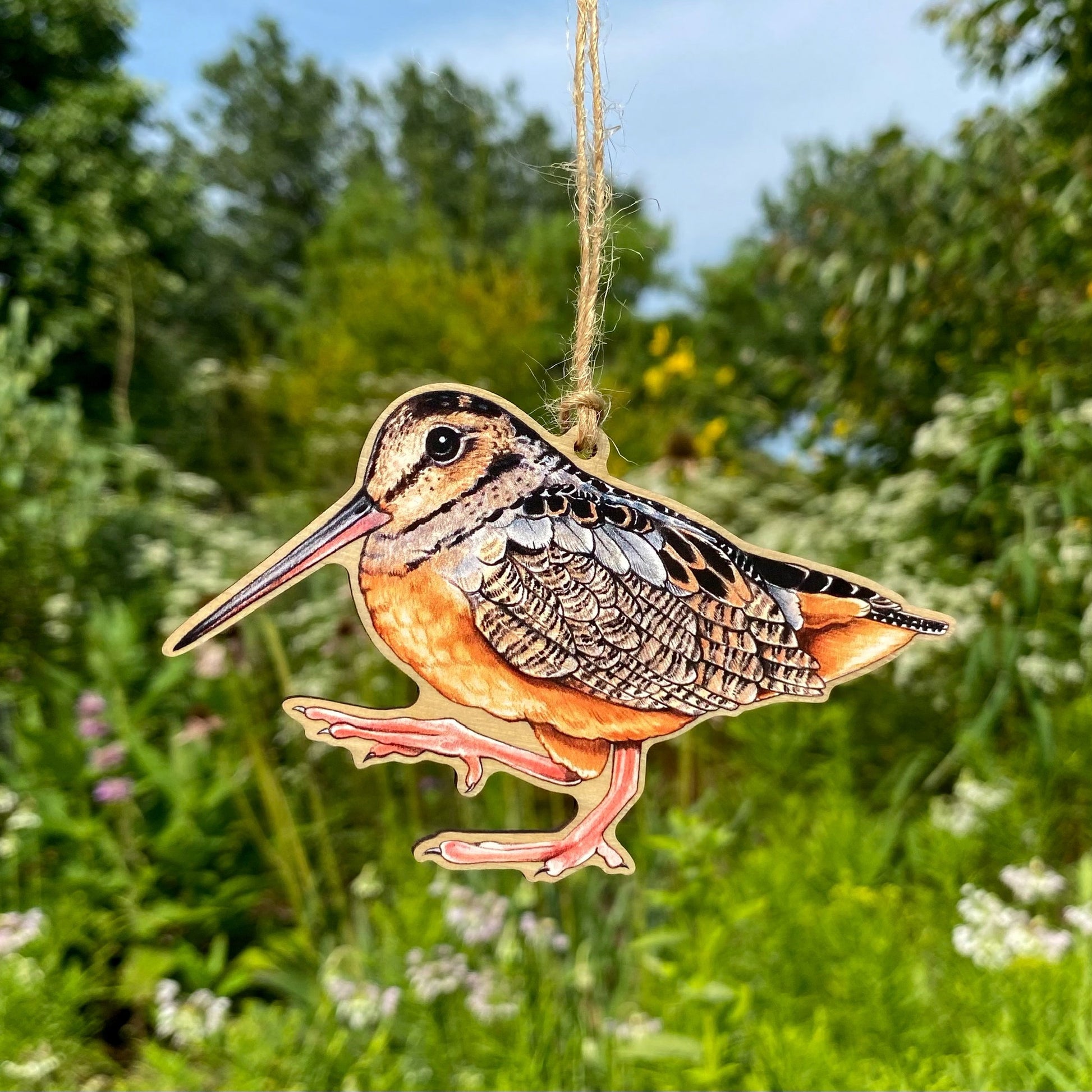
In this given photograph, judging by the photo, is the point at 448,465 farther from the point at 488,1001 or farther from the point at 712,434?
the point at 712,434

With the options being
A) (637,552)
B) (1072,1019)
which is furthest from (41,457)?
(1072,1019)

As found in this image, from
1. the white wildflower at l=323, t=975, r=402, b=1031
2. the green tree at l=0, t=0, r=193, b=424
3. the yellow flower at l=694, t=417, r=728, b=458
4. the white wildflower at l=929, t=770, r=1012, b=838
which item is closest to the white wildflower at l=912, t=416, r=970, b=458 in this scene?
the white wildflower at l=929, t=770, r=1012, b=838

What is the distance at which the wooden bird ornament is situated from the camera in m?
0.49

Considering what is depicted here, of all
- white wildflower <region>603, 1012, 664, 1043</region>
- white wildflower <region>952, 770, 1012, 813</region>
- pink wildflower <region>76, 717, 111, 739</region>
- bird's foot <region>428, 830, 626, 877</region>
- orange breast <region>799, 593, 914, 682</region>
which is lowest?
white wildflower <region>603, 1012, 664, 1043</region>

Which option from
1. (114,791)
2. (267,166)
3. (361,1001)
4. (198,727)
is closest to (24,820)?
(114,791)

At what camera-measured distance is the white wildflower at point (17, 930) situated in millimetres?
1022

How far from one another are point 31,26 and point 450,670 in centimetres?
727

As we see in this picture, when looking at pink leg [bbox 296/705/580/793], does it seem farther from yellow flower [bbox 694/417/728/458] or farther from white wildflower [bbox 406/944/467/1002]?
yellow flower [bbox 694/417/728/458]

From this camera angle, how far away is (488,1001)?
958mm

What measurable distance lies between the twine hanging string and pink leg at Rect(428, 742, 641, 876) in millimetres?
198

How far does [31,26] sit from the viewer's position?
5.82 metres

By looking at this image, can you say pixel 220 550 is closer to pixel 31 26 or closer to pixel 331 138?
pixel 31 26

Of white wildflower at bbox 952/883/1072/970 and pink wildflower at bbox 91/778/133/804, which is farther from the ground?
pink wildflower at bbox 91/778/133/804

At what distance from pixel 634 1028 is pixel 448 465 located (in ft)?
2.36
